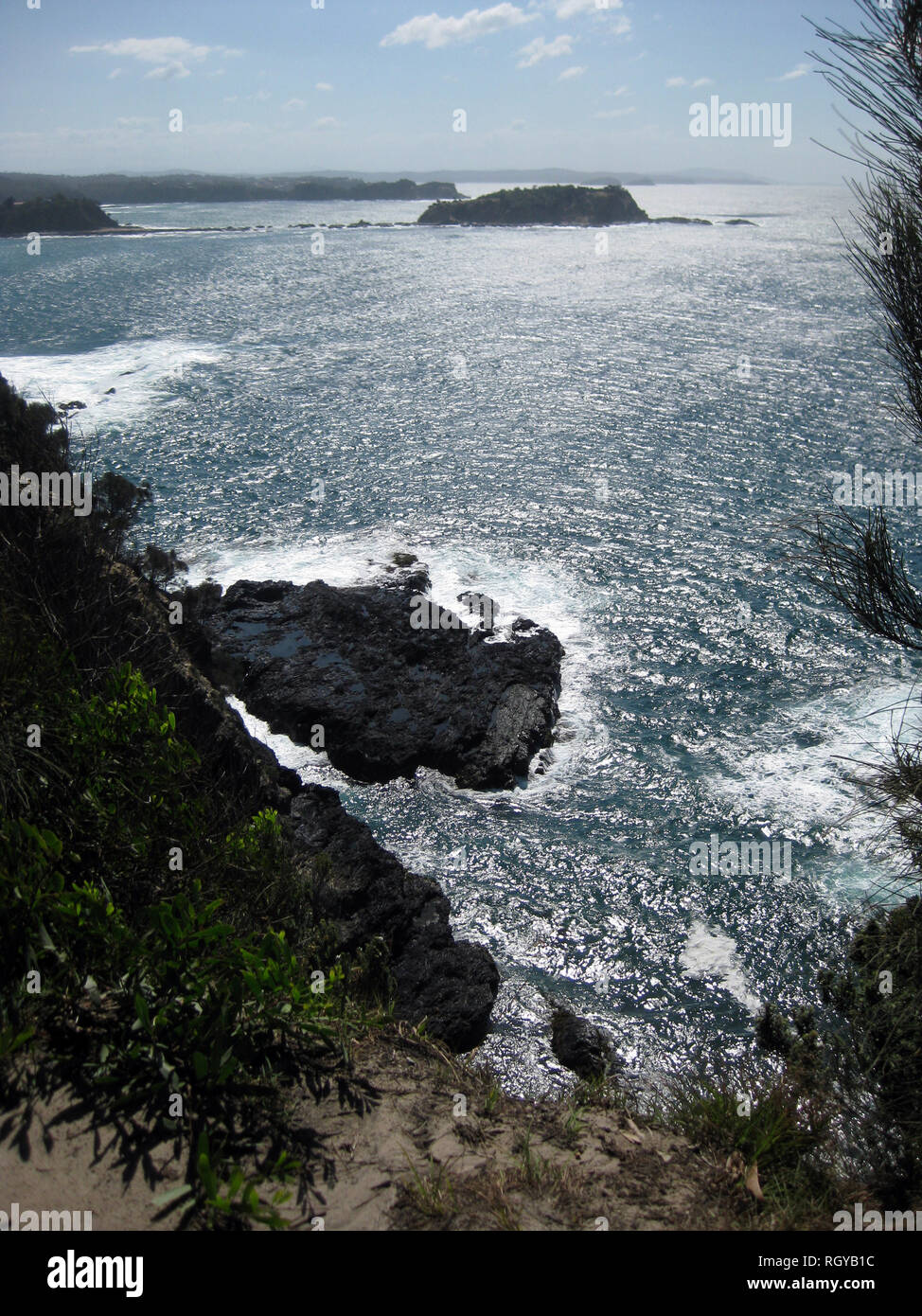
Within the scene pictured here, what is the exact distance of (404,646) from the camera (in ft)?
66.5

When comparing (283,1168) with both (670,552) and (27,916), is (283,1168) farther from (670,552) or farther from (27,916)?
(670,552)

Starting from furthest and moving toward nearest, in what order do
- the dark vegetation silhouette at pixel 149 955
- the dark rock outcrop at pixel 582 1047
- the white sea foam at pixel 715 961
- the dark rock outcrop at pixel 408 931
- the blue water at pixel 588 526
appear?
1. the blue water at pixel 588 526
2. the white sea foam at pixel 715 961
3. the dark rock outcrop at pixel 408 931
4. the dark rock outcrop at pixel 582 1047
5. the dark vegetation silhouette at pixel 149 955

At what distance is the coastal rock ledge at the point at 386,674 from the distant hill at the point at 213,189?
151 meters

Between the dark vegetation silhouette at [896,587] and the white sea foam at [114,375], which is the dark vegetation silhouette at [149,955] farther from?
the white sea foam at [114,375]

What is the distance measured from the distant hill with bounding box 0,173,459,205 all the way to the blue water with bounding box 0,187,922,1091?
104 metres

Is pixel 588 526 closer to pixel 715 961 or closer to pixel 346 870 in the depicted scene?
pixel 715 961

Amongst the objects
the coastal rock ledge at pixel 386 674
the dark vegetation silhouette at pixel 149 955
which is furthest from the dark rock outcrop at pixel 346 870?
the dark vegetation silhouette at pixel 149 955

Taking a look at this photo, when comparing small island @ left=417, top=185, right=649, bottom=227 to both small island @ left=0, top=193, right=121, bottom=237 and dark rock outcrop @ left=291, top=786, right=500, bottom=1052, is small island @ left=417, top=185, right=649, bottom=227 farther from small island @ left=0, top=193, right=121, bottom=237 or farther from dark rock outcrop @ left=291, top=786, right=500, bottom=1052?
dark rock outcrop @ left=291, top=786, right=500, bottom=1052

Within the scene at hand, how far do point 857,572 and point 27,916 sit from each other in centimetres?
863

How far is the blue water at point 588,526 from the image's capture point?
13992mm

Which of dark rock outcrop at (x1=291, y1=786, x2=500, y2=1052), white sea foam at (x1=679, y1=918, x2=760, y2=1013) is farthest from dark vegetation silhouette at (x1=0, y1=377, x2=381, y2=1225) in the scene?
white sea foam at (x1=679, y1=918, x2=760, y2=1013)

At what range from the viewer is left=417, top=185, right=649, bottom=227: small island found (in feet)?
418
